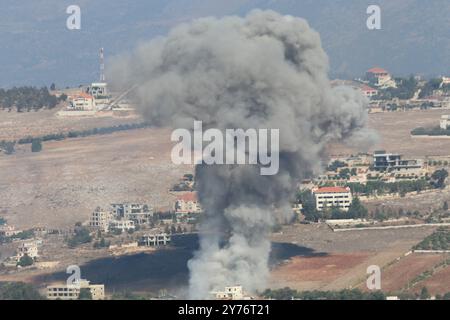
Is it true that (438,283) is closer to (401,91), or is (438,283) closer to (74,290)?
(74,290)

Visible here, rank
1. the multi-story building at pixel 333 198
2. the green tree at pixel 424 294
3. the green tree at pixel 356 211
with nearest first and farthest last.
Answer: the green tree at pixel 424 294
the green tree at pixel 356 211
the multi-story building at pixel 333 198

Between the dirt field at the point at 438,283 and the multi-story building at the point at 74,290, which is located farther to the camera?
the dirt field at the point at 438,283

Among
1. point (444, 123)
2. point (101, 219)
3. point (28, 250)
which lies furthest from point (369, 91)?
point (28, 250)

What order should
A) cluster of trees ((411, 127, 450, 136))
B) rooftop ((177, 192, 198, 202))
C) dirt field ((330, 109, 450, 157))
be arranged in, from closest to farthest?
rooftop ((177, 192, 198, 202)) < dirt field ((330, 109, 450, 157)) < cluster of trees ((411, 127, 450, 136))

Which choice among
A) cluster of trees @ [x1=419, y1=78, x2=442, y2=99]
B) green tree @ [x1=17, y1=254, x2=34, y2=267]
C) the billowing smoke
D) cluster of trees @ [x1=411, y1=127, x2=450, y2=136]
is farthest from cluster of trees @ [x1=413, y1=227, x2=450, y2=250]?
cluster of trees @ [x1=419, y1=78, x2=442, y2=99]

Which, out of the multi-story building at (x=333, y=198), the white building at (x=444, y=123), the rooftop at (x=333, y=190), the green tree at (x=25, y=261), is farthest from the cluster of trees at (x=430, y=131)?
the green tree at (x=25, y=261)

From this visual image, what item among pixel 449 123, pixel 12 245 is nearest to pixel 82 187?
pixel 12 245

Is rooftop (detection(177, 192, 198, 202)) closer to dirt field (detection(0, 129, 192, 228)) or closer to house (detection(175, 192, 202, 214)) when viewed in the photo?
house (detection(175, 192, 202, 214))

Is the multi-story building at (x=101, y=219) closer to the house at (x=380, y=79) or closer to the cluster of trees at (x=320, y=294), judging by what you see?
the cluster of trees at (x=320, y=294)
